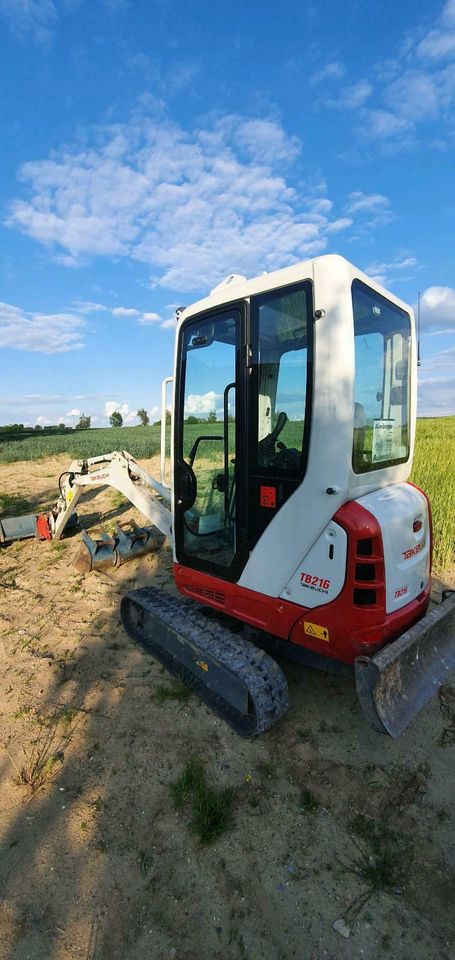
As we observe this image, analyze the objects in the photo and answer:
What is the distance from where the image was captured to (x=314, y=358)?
270 centimetres

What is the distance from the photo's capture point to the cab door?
3250mm

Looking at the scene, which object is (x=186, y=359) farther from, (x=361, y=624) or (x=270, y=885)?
(x=270, y=885)

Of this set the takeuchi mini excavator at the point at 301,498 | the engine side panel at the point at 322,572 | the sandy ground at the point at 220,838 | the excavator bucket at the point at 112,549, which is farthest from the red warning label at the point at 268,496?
the excavator bucket at the point at 112,549

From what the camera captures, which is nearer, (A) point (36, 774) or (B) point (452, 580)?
(A) point (36, 774)

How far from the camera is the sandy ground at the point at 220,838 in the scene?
204cm

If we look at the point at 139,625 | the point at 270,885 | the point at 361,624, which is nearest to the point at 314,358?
the point at 361,624

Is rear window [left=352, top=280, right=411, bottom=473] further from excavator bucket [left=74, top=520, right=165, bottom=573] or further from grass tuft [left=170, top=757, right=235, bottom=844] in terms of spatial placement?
excavator bucket [left=74, top=520, right=165, bottom=573]

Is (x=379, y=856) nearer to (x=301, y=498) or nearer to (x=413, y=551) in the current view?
(x=413, y=551)

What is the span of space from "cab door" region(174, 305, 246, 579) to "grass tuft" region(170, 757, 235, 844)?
1307mm

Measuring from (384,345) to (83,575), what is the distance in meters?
4.93

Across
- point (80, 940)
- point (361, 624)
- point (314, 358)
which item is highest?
point (314, 358)

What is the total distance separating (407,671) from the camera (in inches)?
115

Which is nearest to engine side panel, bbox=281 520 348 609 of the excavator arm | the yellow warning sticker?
the yellow warning sticker

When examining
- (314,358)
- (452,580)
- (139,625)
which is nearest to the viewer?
(314,358)
